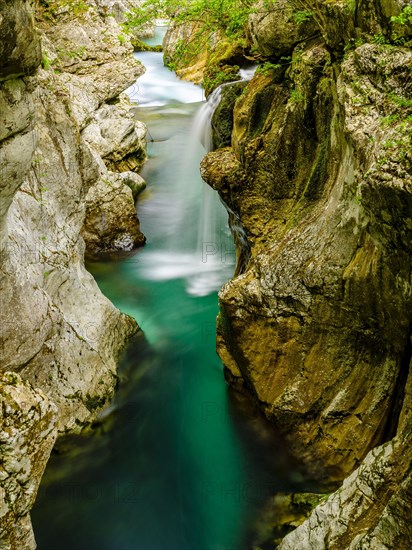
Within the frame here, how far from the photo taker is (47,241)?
6.33 meters

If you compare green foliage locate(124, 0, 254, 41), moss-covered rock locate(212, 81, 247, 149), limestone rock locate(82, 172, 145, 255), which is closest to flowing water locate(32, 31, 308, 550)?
limestone rock locate(82, 172, 145, 255)

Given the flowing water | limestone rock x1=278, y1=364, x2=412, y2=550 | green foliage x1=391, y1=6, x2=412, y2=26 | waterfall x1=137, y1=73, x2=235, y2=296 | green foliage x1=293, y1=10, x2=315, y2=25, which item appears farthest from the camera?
waterfall x1=137, y1=73, x2=235, y2=296

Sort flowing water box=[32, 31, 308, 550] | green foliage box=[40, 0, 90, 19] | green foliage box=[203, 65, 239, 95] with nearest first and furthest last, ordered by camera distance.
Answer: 1. flowing water box=[32, 31, 308, 550]
2. green foliage box=[40, 0, 90, 19]
3. green foliage box=[203, 65, 239, 95]

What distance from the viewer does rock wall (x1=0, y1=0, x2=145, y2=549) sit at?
3592 millimetres

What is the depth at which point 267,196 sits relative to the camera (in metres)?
6.75

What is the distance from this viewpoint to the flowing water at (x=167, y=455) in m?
5.45

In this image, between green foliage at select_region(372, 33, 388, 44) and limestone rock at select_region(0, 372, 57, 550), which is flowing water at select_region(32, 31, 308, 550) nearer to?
limestone rock at select_region(0, 372, 57, 550)

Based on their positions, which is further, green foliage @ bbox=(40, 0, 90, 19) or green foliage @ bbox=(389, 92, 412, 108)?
green foliage @ bbox=(40, 0, 90, 19)

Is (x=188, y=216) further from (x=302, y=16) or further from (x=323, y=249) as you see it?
(x=323, y=249)

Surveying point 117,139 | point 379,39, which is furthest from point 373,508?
point 117,139

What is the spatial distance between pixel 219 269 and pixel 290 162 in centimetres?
519

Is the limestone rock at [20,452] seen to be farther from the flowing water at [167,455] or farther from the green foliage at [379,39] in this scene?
the green foliage at [379,39]

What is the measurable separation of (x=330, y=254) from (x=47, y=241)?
3.75 meters

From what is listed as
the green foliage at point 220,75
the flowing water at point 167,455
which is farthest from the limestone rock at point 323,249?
the green foliage at point 220,75
